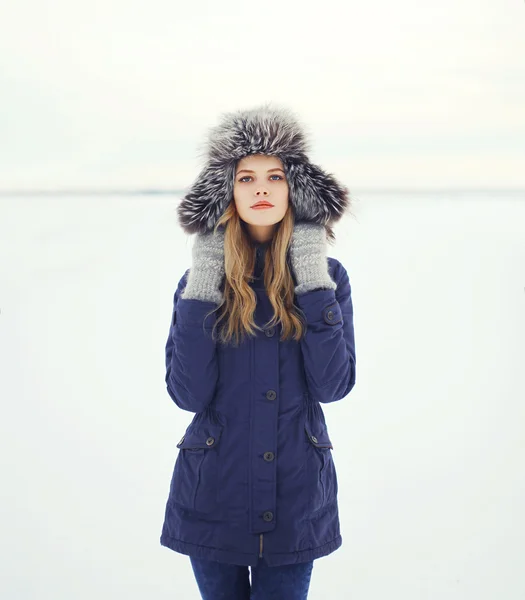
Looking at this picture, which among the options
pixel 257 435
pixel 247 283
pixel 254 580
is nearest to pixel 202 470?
pixel 257 435

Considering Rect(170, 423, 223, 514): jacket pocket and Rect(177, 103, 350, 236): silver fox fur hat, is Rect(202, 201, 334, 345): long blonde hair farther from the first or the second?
Rect(170, 423, 223, 514): jacket pocket

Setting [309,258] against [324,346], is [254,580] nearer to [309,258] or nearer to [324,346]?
[324,346]

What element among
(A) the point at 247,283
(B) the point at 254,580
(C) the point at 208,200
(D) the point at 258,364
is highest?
(C) the point at 208,200

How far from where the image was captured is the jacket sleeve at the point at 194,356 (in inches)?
44.6

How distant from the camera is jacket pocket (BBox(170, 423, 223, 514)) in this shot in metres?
1.17

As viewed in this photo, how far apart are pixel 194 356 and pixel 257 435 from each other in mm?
183

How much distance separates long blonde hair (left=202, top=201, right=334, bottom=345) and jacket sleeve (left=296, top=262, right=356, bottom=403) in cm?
3

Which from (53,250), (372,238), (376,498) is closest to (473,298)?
(372,238)

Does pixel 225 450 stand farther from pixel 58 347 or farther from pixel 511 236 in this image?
pixel 511 236

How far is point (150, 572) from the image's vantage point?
1923 mm

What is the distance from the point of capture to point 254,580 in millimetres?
1205

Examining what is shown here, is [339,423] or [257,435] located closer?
[257,435]

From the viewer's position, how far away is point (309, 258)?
1.18 meters

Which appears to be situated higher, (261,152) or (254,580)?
(261,152)
